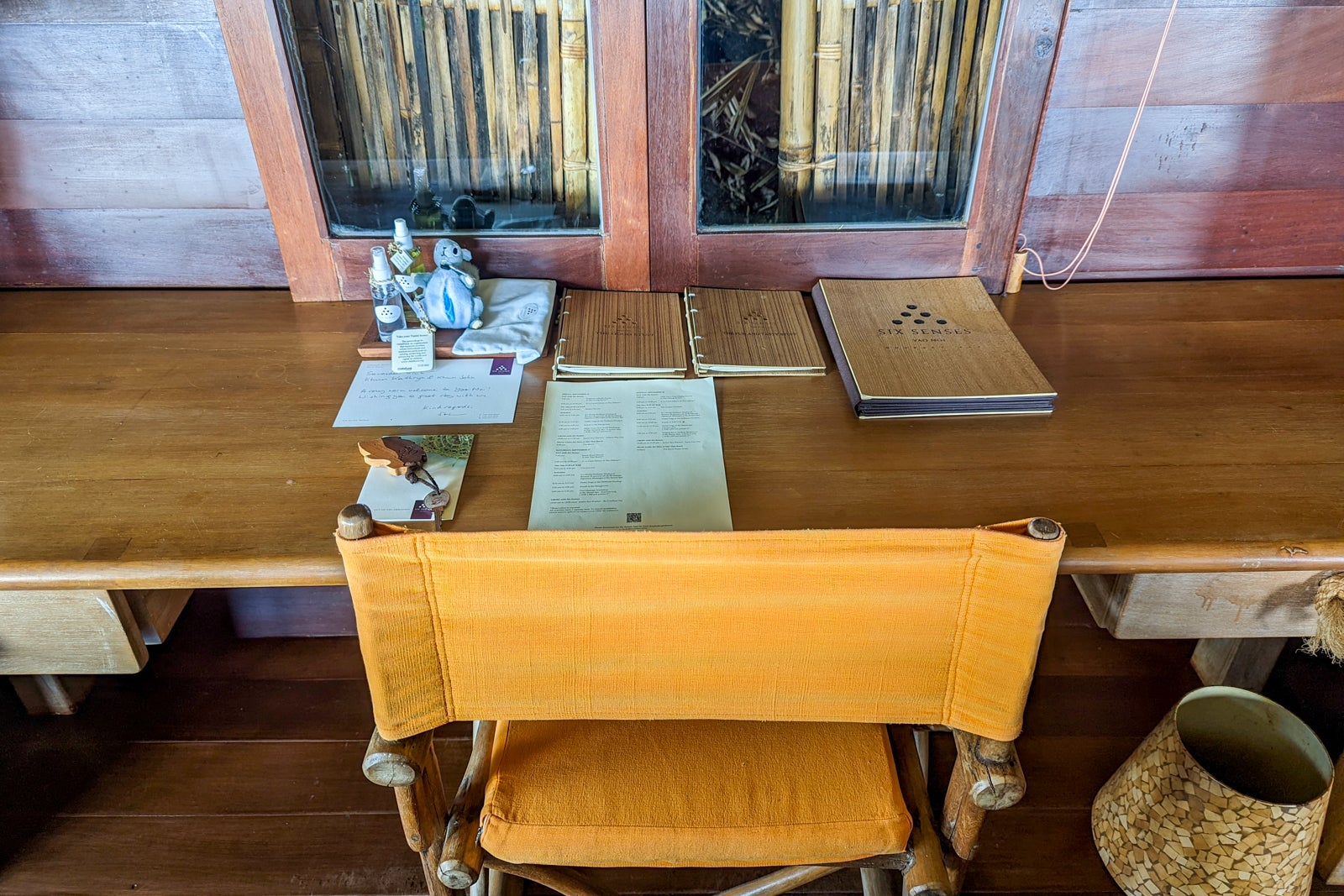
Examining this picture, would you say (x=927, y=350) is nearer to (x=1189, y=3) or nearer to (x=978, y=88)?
(x=978, y=88)

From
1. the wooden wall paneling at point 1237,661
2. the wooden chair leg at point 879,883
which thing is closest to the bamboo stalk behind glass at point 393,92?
the wooden chair leg at point 879,883

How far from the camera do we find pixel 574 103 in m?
1.21

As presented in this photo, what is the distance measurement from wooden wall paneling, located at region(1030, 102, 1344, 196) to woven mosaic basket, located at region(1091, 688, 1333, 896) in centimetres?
77

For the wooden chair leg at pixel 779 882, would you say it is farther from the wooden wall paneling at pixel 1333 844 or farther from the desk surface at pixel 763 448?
the wooden wall paneling at pixel 1333 844

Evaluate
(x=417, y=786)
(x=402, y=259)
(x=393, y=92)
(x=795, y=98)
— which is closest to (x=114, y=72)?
(x=393, y=92)

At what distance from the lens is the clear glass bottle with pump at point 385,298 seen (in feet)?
3.76

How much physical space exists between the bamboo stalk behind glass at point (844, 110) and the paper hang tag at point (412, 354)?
63 centimetres

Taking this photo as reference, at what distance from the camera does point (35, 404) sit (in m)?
1.07

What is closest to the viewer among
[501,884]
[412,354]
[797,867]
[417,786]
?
[417,786]

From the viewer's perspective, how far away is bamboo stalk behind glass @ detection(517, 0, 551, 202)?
1.17 metres

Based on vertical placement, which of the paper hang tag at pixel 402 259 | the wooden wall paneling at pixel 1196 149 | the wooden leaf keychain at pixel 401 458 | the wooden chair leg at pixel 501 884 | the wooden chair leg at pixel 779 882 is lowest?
the wooden chair leg at pixel 501 884

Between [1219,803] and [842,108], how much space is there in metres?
1.09

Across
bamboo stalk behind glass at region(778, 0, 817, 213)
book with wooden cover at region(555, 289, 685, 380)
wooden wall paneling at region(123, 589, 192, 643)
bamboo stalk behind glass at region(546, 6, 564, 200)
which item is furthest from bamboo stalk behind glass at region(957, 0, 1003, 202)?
wooden wall paneling at region(123, 589, 192, 643)

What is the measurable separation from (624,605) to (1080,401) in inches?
27.2
